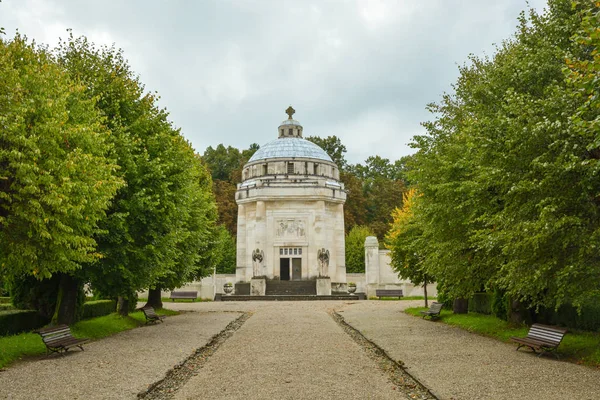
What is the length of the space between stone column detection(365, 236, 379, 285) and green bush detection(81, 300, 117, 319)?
29.8m

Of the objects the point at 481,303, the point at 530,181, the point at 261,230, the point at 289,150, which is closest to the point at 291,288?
the point at 261,230

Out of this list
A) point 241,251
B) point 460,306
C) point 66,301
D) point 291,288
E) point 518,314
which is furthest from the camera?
point 241,251

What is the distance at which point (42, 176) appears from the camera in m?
12.6

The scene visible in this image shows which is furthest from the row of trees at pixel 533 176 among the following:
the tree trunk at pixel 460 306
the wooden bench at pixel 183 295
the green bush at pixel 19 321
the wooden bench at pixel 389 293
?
the wooden bench at pixel 183 295

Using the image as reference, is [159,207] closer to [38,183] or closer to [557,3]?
Result: [38,183]

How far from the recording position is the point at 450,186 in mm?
18531

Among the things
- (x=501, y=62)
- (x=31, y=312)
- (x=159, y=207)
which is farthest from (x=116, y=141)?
(x=501, y=62)

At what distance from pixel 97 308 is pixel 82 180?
38.9ft

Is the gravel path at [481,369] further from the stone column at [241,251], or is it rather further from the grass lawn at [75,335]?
the stone column at [241,251]

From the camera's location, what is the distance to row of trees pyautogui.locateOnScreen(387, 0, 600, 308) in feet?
40.5

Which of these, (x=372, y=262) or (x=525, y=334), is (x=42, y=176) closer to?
(x=525, y=334)

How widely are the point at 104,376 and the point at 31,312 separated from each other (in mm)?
9388

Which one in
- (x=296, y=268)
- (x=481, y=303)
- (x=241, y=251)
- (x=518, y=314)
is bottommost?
(x=518, y=314)

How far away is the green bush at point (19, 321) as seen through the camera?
17.1m
